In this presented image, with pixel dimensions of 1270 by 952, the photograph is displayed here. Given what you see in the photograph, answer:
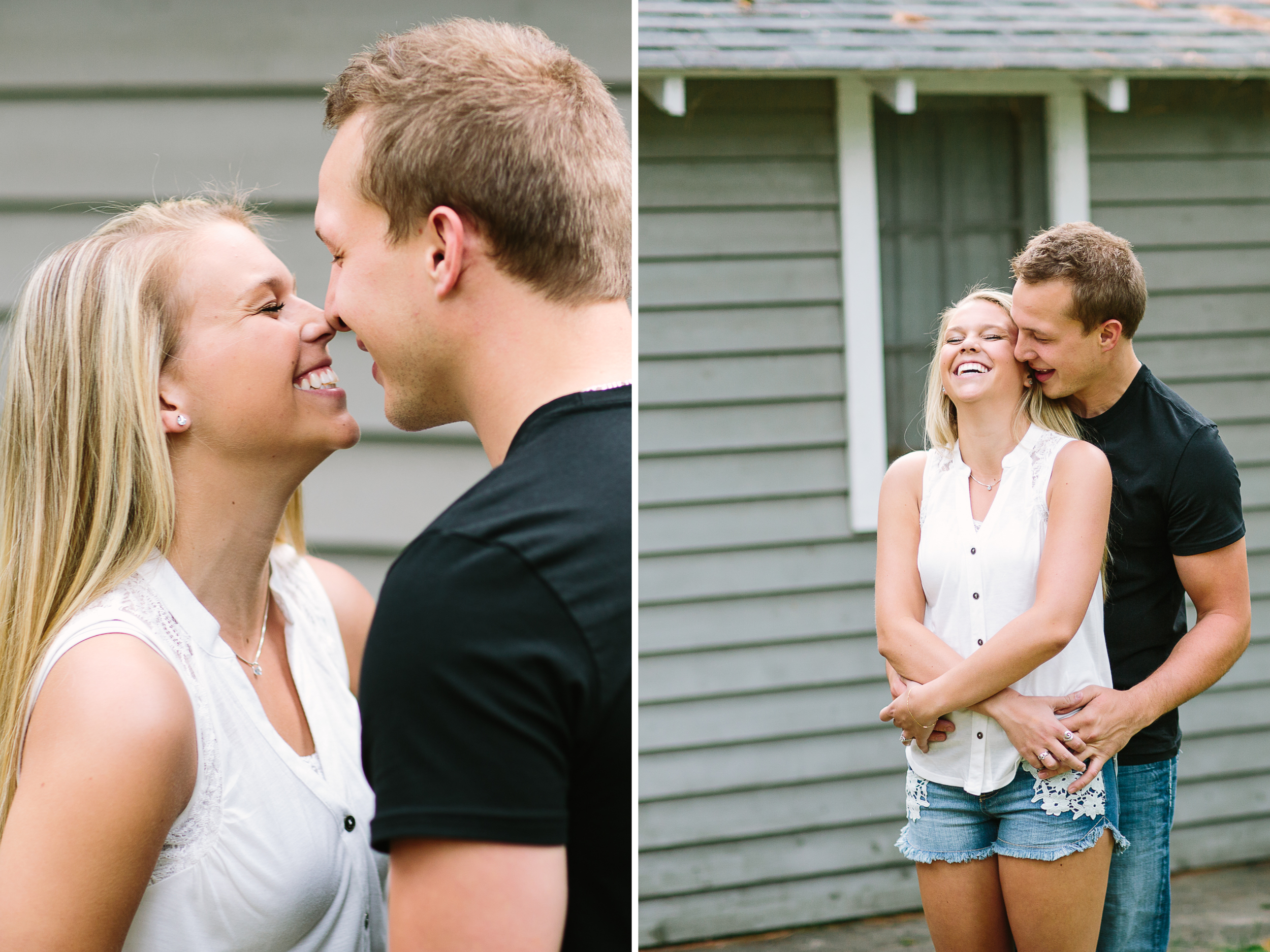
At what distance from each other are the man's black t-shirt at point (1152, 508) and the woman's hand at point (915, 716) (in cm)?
22

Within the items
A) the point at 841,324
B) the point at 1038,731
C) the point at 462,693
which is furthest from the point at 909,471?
the point at 841,324

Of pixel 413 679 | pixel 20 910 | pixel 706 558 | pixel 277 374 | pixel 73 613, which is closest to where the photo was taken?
pixel 413 679

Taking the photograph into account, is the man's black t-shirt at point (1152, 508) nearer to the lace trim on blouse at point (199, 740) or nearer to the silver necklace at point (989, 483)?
the silver necklace at point (989, 483)

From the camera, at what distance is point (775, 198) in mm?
2545

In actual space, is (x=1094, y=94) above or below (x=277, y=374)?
above

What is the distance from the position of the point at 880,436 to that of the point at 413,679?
1.91 meters

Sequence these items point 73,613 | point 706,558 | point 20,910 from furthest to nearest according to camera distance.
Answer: point 706,558
point 73,613
point 20,910

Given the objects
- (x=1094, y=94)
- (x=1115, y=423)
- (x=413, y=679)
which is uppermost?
(x=1094, y=94)

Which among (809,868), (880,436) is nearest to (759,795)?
(809,868)

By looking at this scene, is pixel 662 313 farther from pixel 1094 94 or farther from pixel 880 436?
pixel 1094 94

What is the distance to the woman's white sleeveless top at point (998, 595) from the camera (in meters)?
1.16

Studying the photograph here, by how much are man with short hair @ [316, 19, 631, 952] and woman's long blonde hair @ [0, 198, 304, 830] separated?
0.82 ft

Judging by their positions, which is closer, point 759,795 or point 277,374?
point 277,374

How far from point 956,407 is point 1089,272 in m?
0.22
